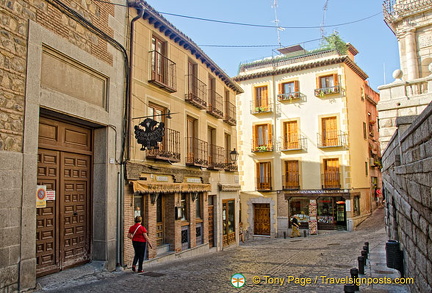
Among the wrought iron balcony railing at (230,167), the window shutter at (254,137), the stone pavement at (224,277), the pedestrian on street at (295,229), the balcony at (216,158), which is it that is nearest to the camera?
the stone pavement at (224,277)

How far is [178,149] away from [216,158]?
4.30 m

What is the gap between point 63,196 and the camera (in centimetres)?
924

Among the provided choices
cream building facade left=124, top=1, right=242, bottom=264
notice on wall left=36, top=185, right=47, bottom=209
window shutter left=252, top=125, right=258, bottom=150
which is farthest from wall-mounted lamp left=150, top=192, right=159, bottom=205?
window shutter left=252, top=125, right=258, bottom=150

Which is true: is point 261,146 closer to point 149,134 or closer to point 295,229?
point 295,229

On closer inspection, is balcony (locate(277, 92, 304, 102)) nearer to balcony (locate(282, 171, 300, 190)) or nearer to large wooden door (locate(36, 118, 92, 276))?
balcony (locate(282, 171, 300, 190))

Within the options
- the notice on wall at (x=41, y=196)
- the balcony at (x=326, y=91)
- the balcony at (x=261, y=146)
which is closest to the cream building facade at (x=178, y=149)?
the notice on wall at (x=41, y=196)

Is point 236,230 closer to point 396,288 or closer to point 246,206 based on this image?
point 246,206

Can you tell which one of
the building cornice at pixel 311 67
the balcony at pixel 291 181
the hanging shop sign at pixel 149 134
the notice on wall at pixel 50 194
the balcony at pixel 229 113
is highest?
the building cornice at pixel 311 67

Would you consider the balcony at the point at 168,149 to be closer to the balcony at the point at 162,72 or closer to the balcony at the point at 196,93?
the balcony at the point at 162,72

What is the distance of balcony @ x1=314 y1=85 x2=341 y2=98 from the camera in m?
28.2

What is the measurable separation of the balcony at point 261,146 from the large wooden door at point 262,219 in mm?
4374

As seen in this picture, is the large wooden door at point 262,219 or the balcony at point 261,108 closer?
the large wooden door at point 262,219

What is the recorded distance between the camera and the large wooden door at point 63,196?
8633 millimetres

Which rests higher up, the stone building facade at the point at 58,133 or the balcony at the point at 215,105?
the balcony at the point at 215,105
